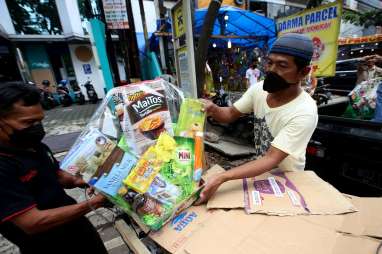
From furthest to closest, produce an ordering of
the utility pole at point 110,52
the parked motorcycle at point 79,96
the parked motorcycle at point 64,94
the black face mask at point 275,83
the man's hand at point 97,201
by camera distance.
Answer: the parked motorcycle at point 79,96 < the parked motorcycle at point 64,94 < the utility pole at point 110,52 < the black face mask at point 275,83 < the man's hand at point 97,201

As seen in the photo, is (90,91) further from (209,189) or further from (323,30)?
(209,189)

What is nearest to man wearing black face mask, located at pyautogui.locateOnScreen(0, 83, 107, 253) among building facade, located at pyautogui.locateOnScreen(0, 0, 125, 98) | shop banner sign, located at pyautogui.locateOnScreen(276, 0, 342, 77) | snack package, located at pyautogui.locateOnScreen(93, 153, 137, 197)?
snack package, located at pyautogui.locateOnScreen(93, 153, 137, 197)

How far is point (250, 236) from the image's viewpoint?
0.84m

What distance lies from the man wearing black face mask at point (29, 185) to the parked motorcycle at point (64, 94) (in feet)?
39.2

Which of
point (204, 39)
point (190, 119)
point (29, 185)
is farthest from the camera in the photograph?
point (204, 39)

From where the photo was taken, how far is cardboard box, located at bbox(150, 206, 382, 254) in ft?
2.54

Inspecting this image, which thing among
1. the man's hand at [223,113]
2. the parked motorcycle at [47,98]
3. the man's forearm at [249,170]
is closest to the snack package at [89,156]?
the man's forearm at [249,170]

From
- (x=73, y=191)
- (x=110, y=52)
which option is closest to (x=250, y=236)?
(x=73, y=191)

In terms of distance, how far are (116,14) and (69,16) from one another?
10556 mm

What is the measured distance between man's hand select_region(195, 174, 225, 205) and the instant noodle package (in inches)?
1.4

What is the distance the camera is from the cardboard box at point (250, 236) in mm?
773

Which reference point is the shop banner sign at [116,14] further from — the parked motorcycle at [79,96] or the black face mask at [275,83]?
the parked motorcycle at [79,96]

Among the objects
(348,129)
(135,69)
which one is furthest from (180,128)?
(135,69)

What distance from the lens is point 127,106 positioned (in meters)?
1.04
